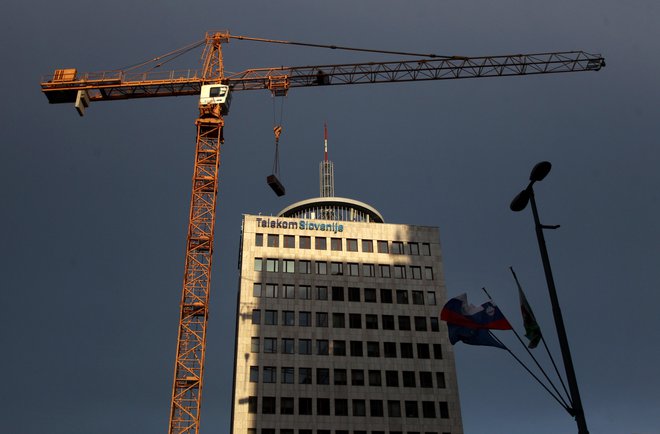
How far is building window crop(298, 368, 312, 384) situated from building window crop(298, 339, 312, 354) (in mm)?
2452

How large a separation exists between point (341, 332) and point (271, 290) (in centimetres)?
1127

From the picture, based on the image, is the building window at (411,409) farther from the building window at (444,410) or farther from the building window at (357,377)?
the building window at (357,377)

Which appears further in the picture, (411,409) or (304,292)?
(304,292)

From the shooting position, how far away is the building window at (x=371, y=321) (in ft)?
299

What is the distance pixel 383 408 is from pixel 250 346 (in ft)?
62.6

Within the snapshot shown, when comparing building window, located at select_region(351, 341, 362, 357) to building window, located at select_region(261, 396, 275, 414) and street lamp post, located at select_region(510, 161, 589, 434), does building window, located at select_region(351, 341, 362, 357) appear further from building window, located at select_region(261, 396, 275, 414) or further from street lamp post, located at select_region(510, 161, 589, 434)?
street lamp post, located at select_region(510, 161, 589, 434)

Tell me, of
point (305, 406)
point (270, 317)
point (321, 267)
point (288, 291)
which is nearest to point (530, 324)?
point (305, 406)

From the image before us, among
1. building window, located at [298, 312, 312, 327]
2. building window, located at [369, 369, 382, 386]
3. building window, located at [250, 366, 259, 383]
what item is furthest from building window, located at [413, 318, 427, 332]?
building window, located at [250, 366, 259, 383]

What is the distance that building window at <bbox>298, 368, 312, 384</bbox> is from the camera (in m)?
85.8

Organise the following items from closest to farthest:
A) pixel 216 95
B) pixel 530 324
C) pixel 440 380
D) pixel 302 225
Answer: pixel 530 324, pixel 440 380, pixel 302 225, pixel 216 95

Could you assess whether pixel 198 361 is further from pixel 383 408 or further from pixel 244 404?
pixel 383 408

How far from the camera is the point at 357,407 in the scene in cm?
8531

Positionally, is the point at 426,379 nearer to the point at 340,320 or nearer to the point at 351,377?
the point at 351,377

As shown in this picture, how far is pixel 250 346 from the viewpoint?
86.9 m
